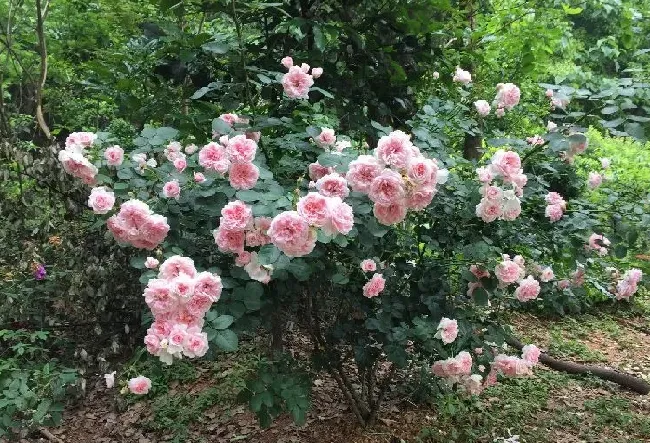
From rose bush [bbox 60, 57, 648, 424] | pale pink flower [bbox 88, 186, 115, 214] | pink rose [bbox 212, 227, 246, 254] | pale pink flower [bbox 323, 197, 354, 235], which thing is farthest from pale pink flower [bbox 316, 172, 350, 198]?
pale pink flower [bbox 88, 186, 115, 214]

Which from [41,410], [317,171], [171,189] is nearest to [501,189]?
[317,171]

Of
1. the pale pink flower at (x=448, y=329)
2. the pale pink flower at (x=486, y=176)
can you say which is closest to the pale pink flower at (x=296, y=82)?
the pale pink flower at (x=486, y=176)

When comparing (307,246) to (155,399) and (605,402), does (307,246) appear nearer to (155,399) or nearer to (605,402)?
(155,399)

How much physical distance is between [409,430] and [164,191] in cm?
165

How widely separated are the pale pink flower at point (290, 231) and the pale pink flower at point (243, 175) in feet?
0.92

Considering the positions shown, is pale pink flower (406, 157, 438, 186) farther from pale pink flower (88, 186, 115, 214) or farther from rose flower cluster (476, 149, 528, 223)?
pale pink flower (88, 186, 115, 214)

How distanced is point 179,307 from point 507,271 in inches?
43.5

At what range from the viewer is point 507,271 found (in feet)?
6.37

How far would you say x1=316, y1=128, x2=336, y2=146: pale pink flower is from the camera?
1928 millimetres

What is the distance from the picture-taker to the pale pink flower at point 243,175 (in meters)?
1.65

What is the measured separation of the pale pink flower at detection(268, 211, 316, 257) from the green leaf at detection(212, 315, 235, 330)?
275 millimetres

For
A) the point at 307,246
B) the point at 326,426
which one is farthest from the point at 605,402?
the point at 307,246

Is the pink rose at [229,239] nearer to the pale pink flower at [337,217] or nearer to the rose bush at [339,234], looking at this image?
the rose bush at [339,234]

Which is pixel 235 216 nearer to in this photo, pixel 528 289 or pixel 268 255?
pixel 268 255
